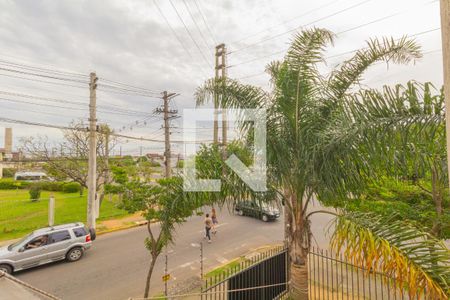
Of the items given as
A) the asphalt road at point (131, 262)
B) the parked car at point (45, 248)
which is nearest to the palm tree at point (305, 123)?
the asphalt road at point (131, 262)

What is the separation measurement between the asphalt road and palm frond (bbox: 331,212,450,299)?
4414 millimetres

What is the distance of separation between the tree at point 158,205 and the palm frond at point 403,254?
2718 mm

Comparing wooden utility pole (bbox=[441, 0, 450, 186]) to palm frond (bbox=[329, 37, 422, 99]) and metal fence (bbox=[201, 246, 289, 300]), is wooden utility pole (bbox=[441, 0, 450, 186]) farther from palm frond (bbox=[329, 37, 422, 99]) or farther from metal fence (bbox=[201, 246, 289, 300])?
metal fence (bbox=[201, 246, 289, 300])

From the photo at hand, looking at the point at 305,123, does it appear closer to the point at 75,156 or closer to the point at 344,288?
the point at 344,288

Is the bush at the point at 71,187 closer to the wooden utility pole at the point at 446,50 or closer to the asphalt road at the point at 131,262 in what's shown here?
the asphalt road at the point at 131,262

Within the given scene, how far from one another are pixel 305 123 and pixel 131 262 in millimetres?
8820

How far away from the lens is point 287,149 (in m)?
4.44

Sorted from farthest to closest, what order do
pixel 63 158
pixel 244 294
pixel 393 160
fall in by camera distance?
pixel 63 158 → pixel 244 294 → pixel 393 160

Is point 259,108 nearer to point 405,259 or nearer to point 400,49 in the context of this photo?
point 400,49

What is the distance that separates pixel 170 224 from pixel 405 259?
3.89 metres

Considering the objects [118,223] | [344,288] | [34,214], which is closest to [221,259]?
[344,288]

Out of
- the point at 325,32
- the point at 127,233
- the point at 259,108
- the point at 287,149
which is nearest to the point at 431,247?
the point at 287,149

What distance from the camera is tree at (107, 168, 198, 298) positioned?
14.9 ft

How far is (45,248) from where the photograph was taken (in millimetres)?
8781
